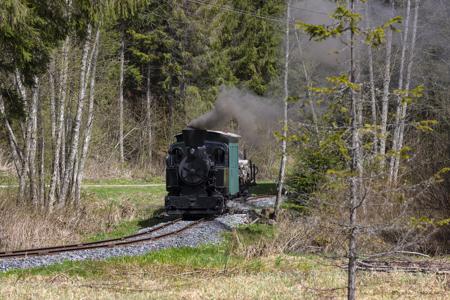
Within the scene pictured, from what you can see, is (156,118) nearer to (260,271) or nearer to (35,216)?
(35,216)

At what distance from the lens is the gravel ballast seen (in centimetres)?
1196

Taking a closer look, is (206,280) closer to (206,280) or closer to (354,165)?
(206,280)

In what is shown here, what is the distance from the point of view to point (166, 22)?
39.5m

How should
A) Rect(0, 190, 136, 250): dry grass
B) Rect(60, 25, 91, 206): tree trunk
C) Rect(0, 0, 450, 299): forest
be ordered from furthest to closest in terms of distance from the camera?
Rect(60, 25, 91, 206): tree trunk → Rect(0, 190, 136, 250): dry grass → Rect(0, 0, 450, 299): forest

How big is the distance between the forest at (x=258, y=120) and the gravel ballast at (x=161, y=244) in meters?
0.93

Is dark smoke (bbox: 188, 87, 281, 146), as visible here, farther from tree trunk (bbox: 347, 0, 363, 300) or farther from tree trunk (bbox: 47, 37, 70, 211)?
tree trunk (bbox: 347, 0, 363, 300)

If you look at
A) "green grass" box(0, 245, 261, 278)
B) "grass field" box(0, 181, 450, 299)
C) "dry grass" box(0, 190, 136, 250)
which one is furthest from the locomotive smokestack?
"green grass" box(0, 245, 261, 278)

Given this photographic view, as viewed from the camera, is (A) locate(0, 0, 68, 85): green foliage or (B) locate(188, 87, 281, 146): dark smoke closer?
(A) locate(0, 0, 68, 85): green foliage

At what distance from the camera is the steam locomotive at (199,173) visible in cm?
1917

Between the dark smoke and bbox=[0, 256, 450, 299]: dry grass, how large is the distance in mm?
12954

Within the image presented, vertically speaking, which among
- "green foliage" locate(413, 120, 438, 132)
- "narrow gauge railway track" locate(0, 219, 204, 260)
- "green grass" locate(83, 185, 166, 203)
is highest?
"green foliage" locate(413, 120, 438, 132)

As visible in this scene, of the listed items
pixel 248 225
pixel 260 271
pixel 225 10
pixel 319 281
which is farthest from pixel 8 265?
pixel 225 10

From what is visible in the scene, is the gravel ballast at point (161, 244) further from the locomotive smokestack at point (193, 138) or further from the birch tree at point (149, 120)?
the birch tree at point (149, 120)

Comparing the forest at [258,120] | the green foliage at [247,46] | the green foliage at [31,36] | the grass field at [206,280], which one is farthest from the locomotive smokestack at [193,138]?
the green foliage at [247,46]
